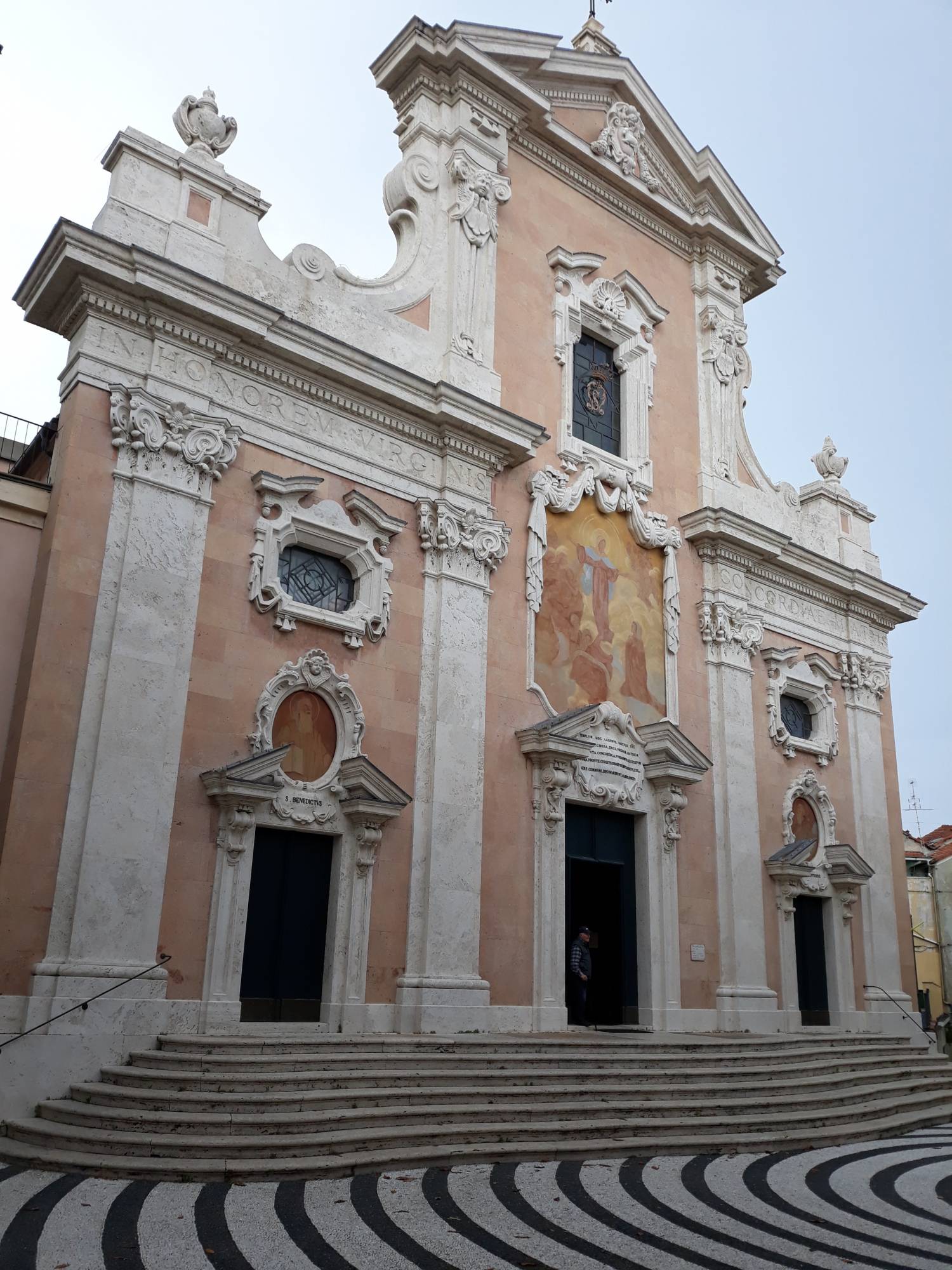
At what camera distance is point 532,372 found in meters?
18.4

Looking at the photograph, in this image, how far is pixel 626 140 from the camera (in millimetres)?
21266

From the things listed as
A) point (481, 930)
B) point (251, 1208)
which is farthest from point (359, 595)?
point (251, 1208)

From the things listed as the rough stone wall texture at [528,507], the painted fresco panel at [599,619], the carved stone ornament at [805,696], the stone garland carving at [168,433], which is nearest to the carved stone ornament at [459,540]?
the rough stone wall texture at [528,507]

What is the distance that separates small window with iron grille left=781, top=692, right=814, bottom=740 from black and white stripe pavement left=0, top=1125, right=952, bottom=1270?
38.6ft

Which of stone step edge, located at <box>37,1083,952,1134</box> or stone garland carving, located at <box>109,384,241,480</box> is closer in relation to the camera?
stone step edge, located at <box>37,1083,952,1134</box>

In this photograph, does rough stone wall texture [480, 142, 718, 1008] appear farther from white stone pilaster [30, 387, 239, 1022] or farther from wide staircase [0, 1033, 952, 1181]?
white stone pilaster [30, 387, 239, 1022]

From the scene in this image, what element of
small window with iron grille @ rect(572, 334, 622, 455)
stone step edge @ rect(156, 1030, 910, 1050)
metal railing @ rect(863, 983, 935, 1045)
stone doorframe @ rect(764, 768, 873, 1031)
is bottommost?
stone step edge @ rect(156, 1030, 910, 1050)

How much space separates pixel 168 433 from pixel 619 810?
8.99 meters

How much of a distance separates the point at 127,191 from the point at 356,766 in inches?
311

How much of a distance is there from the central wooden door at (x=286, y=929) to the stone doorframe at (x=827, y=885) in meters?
8.98

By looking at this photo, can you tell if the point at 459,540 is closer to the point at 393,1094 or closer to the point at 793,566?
the point at 393,1094

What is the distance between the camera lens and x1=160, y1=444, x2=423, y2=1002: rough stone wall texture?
→ 12.6m

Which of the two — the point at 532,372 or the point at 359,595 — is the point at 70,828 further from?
the point at 532,372

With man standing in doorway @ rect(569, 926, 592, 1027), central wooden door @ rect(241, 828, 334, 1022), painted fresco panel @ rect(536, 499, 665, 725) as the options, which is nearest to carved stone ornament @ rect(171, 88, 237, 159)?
painted fresco panel @ rect(536, 499, 665, 725)
